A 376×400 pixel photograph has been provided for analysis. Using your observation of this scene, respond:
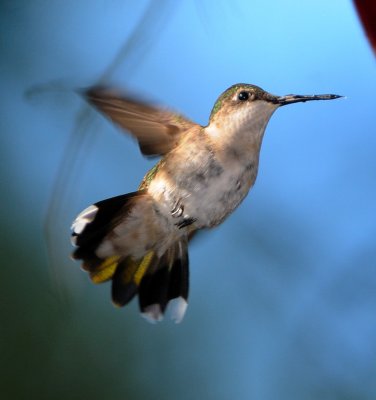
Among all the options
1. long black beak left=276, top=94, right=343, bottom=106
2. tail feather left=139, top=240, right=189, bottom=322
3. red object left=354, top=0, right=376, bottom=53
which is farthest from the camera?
tail feather left=139, top=240, right=189, bottom=322

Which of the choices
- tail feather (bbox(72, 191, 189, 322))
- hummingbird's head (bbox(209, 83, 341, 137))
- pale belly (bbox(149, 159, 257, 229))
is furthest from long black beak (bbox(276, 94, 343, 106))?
tail feather (bbox(72, 191, 189, 322))

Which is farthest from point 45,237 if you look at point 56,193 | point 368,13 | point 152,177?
point 368,13

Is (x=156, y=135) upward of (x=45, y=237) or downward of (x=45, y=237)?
upward

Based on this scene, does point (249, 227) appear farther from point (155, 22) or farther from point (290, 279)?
point (155, 22)

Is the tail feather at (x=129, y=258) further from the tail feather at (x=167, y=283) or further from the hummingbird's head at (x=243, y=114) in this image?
the hummingbird's head at (x=243, y=114)

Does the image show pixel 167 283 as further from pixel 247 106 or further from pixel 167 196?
pixel 247 106

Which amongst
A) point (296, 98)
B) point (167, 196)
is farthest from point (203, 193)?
point (296, 98)

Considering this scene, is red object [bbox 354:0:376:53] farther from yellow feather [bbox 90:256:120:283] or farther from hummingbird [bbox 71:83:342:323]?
yellow feather [bbox 90:256:120:283]

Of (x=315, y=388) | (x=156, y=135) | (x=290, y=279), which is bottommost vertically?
(x=315, y=388)
